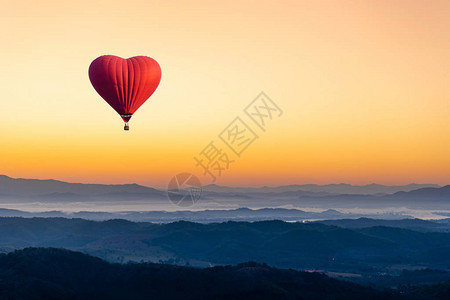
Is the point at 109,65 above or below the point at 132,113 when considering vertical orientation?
above

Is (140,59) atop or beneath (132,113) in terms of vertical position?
atop
